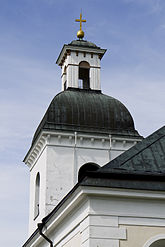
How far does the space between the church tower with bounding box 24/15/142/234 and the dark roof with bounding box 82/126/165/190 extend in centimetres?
791

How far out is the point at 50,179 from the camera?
24.4m

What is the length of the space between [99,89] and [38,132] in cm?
408

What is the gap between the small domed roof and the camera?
25266 mm

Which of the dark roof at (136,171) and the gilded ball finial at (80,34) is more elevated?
the gilded ball finial at (80,34)

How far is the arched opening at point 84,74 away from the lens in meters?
28.4

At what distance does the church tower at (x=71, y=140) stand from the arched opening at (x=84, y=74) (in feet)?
2.36

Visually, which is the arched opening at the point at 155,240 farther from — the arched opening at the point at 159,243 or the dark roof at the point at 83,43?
the dark roof at the point at 83,43

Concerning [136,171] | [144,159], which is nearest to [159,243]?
[136,171]

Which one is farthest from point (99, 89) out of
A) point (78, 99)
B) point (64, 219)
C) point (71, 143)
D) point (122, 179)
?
point (122, 179)

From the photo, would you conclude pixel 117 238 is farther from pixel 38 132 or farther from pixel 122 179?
pixel 38 132

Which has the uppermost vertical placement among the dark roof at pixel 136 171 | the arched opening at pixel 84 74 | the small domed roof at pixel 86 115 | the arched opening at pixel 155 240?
the arched opening at pixel 84 74

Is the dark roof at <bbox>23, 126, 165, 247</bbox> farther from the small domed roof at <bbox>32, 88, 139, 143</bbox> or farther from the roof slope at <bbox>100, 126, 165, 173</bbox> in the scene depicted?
the small domed roof at <bbox>32, 88, 139, 143</bbox>

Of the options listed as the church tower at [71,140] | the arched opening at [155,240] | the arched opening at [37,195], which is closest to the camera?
the arched opening at [155,240]

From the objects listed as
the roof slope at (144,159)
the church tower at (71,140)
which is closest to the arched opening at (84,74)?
the church tower at (71,140)
